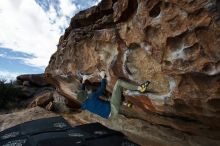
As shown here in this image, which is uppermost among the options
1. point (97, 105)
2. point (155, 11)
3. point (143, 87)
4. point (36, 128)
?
point (155, 11)

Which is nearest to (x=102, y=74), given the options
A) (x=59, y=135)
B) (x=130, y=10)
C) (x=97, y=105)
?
(x=97, y=105)

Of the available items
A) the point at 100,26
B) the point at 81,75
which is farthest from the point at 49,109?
the point at 100,26

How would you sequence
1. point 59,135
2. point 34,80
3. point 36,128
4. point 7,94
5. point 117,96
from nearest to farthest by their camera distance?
point 117,96 → point 59,135 → point 36,128 → point 7,94 → point 34,80

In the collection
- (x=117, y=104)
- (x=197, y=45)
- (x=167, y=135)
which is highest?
(x=197, y=45)

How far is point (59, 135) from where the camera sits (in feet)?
26.8

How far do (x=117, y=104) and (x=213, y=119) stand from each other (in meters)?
2.11

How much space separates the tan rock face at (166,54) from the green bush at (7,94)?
51.5 ft

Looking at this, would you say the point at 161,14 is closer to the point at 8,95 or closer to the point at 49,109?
the point at 49,109

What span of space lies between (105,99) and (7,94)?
54.3 ft

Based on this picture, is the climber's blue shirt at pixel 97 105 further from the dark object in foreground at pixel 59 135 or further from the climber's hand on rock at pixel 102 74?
the dark object in foreground at pixel 59 135

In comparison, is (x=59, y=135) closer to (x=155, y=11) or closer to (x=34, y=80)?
(x=155, y=11)

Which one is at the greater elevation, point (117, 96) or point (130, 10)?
point (130, 10)

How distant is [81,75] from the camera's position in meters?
9.55

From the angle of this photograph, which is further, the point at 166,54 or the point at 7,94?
the point at 7,94
